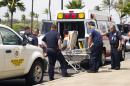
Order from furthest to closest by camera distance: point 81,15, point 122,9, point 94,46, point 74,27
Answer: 1. point 122,9
2. point 74,27
3. point 81,15
4. point 94,46

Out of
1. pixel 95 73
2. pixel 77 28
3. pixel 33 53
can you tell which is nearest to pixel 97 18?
pixel 77 28

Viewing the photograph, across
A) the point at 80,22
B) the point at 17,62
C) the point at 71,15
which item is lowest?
the point at 17,62

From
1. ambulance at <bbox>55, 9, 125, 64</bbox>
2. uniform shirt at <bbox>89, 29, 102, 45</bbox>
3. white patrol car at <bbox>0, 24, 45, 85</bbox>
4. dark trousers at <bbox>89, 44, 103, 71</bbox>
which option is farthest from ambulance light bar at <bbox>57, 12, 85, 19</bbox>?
white patrol car at <bbox>0, 24, 45, 85</bbox>

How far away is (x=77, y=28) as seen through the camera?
1900 cm

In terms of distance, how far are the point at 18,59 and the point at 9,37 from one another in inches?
23.5

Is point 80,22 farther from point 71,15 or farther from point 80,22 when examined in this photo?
point 71,15

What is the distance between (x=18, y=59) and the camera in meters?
12.1

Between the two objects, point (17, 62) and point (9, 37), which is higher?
point (9, 37)

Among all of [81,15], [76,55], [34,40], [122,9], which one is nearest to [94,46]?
[76,55]

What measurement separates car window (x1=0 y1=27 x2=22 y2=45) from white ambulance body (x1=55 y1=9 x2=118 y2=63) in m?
5.82

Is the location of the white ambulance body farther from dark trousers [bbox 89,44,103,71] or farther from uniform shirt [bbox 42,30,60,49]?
uniform shirt [bbox 42,30,60,49]

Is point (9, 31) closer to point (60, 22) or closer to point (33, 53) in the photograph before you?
point (33, 53)

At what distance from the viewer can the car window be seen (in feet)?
38.6

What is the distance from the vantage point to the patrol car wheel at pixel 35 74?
1278 centimetres
